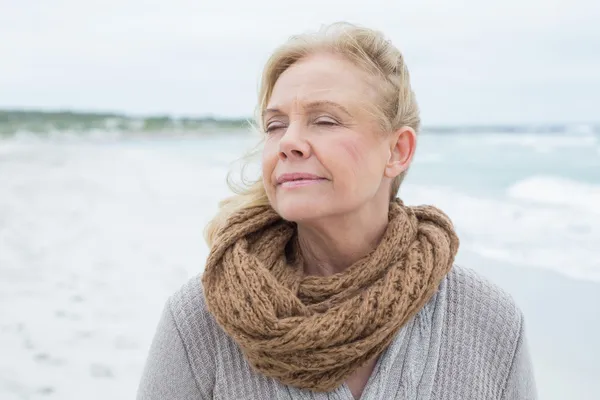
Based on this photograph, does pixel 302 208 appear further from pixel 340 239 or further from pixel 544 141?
pixel 544 141

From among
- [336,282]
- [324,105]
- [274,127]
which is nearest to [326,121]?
Answer: [324,105]

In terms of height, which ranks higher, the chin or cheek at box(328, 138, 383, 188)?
cheek at box(328, 138, 383, 188)

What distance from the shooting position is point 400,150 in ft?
5.69

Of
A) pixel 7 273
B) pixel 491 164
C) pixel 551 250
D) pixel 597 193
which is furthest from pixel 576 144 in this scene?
pixel 7 273

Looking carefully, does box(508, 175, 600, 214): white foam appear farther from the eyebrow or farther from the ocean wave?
the eyebrow

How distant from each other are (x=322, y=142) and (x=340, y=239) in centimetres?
27

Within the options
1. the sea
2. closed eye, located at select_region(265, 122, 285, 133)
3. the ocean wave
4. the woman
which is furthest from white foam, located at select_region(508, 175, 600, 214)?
closed eye, located at select_region(265, 122, 285, 133)

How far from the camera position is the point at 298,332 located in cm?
149

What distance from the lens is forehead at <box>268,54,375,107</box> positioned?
5.21 ft

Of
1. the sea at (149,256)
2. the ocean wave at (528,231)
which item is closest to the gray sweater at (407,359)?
the sea at (149,256)

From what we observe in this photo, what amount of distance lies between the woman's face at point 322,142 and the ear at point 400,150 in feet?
0.18

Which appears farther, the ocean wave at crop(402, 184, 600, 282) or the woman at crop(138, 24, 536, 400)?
the ocean wave at crop(402, 184, 600, 282)

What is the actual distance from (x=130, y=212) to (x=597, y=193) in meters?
6.76

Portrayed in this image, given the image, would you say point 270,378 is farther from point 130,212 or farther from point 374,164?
point 130,212
